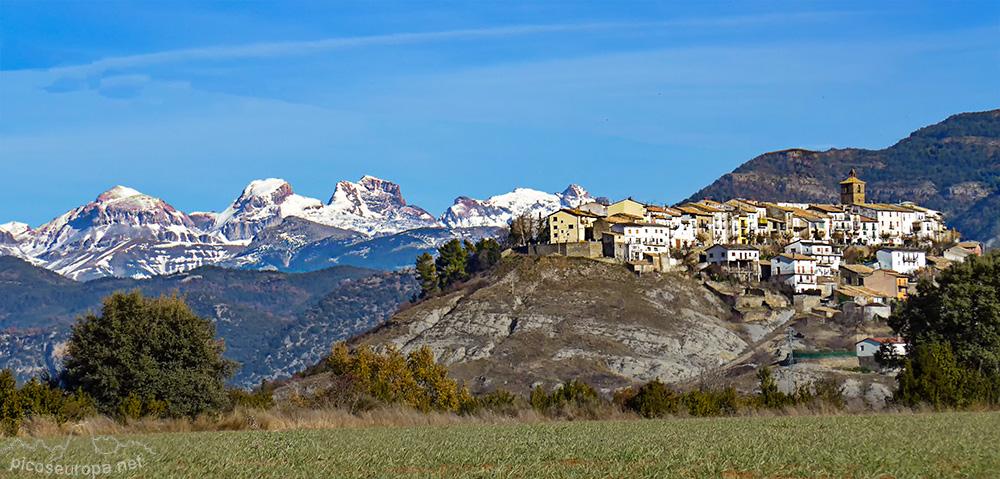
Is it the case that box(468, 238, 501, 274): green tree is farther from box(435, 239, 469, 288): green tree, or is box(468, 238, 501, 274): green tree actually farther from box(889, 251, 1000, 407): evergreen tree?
box(889, 251, 1000, 407): evergreen tree

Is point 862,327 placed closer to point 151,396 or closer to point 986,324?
point 986,324

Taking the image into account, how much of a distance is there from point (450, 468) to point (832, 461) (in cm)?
837

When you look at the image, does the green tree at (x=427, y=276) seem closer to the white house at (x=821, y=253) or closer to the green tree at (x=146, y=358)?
the white house at (x=821, y=253)

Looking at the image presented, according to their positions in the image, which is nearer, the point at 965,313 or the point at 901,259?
the point at 965,313

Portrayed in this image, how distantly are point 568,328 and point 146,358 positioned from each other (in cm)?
8714

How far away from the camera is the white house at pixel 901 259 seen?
6383 inches

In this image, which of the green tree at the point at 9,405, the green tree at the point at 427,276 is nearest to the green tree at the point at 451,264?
the green tree at the point at 427,276

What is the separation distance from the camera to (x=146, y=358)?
50.0 meters

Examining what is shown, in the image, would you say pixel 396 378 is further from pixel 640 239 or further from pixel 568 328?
pixel 640 239

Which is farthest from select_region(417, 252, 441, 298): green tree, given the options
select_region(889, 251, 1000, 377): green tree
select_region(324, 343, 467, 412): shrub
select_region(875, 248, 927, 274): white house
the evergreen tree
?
select_region(889, 251, 1000, 377): green tree

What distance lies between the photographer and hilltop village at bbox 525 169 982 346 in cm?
15225

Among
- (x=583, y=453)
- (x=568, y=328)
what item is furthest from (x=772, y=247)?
(x=583, y=453)

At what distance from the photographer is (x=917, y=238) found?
185 meters

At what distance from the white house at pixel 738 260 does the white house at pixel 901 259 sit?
19.9m
